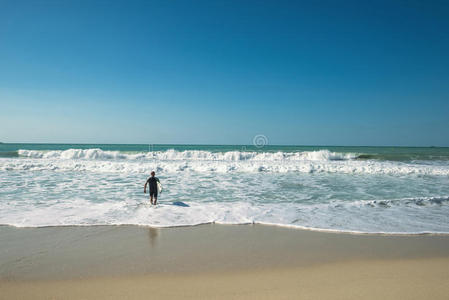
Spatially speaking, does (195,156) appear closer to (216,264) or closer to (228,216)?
(228,216)

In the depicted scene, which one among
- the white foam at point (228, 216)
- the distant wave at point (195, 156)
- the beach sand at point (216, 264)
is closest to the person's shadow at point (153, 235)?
the beach sand at point (216, 264)

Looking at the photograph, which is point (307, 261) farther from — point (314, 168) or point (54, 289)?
point (314, 168)

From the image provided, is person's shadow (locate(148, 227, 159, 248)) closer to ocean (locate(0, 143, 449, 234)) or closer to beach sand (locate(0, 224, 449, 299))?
beach sand (locate(0, 224, 449, 299))

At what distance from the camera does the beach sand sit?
10.6ft

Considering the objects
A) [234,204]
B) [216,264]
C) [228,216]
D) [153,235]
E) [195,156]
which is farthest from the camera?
[195,156]

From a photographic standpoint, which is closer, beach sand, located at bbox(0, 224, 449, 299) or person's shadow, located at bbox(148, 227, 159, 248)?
beach sand, located at bbox(0, 224, 449, 299)

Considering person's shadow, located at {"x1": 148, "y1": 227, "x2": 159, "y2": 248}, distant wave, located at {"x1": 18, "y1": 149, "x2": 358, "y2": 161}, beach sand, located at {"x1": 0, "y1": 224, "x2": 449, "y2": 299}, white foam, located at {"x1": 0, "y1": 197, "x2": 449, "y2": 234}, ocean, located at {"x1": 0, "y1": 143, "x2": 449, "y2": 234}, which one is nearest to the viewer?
beach sand, located at {"x1": 0, "y1": 224, "x2": 449, "y2": 299}

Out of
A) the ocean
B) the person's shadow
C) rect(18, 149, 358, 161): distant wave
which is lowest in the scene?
the person's shadow

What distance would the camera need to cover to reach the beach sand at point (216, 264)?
3219mm

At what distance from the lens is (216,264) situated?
13.4 feet

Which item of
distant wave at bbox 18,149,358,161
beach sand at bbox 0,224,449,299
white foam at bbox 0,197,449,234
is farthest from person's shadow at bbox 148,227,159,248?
distant wave at bbox 18,149,358,161

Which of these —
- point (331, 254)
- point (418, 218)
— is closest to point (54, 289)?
point (331, 254)

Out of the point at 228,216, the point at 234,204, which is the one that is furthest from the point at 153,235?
the point at 234,204

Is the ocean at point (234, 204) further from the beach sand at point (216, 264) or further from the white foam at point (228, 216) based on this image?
the beach sand at point (216, 264)
